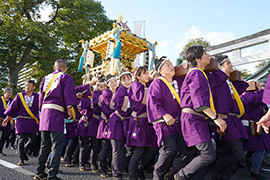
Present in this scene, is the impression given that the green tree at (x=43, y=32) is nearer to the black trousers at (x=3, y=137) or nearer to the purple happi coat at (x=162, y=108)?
the black trousers at (x=3, y=137)

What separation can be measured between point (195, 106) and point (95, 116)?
8.58 ft

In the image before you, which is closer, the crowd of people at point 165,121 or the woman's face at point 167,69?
the crowd of people at point 165,121

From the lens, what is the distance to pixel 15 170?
12.6 ft

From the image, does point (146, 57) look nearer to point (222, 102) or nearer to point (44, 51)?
point (44, 51)

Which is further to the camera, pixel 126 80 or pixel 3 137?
pixel 3 137

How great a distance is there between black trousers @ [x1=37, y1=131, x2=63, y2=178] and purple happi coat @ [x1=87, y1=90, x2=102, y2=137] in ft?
3.51

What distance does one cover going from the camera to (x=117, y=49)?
8.99 metres

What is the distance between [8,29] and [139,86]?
14.5 metres

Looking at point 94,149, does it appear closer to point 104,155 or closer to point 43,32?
point 104,155

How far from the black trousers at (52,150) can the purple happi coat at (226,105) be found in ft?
7.20

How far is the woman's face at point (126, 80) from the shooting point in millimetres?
3559

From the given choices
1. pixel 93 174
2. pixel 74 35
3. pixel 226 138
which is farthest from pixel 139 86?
pixel 74 35

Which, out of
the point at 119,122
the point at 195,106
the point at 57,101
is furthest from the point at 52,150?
the point at 195,106

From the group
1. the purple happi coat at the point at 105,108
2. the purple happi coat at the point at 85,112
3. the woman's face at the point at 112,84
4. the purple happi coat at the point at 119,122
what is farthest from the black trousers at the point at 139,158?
the purple happi coat at the point at 85,112
